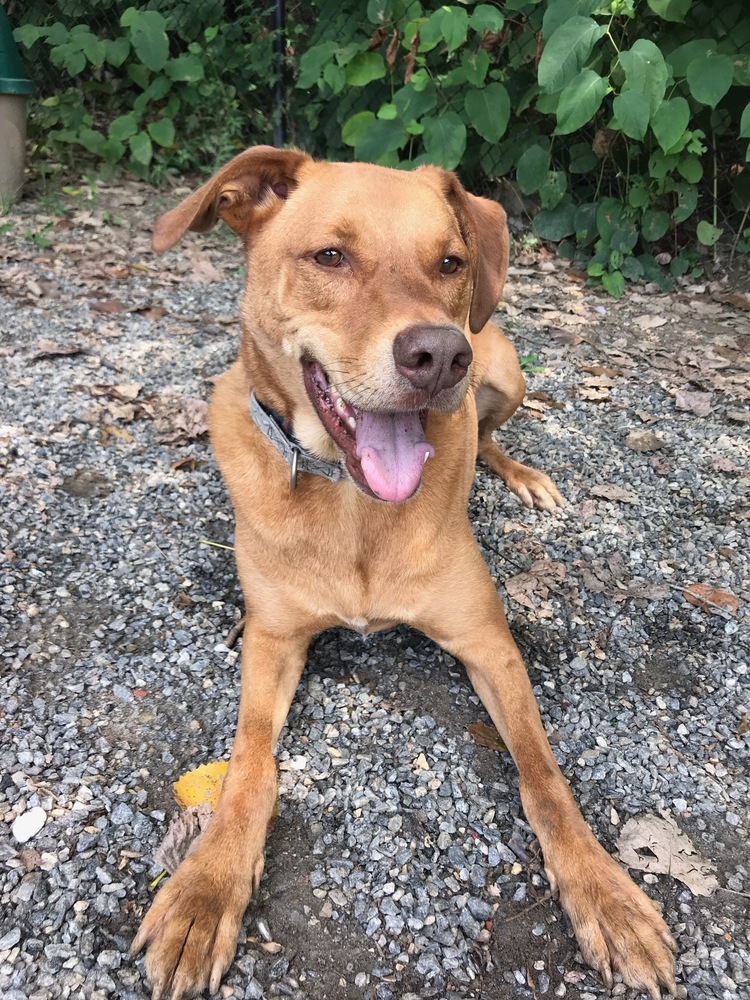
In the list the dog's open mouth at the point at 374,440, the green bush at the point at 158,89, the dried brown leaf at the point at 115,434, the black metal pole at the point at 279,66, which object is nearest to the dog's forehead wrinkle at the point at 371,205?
the dog's open mouth at the point at 374,440

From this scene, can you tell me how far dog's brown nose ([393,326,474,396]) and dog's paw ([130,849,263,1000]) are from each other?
4.35 feet

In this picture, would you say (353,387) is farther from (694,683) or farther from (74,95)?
(74,95)

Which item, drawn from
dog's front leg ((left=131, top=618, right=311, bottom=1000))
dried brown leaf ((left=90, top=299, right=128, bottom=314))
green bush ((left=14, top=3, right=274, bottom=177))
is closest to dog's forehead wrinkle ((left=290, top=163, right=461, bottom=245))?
dog's front leg ((left=131, top=618, right=311, bottom=1000))

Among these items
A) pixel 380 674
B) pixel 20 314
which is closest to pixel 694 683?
pixel 380 674

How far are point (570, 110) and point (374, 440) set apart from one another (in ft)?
10.4

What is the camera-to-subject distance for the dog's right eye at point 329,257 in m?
2.18

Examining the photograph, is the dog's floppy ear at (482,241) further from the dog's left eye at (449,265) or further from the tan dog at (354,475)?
the dog's left eye at (449,265)

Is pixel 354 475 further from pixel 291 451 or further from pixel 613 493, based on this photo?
pixel 613 493

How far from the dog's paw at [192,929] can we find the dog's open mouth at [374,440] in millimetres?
1057

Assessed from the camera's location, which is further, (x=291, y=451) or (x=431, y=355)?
(x=291, y=451)

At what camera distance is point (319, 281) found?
7.09 ft

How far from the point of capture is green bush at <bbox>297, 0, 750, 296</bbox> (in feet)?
14.9

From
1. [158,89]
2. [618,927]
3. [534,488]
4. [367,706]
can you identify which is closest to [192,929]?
[367,706]

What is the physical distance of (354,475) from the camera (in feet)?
6.95
